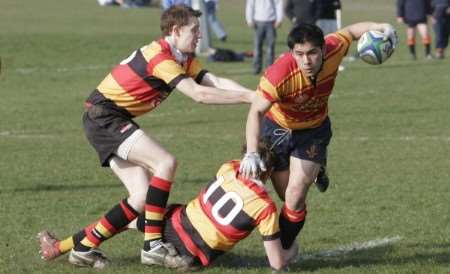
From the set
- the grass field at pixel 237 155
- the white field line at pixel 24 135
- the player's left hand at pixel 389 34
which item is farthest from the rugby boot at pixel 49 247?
the white field line at pixel 24 135

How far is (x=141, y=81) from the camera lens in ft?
25.5

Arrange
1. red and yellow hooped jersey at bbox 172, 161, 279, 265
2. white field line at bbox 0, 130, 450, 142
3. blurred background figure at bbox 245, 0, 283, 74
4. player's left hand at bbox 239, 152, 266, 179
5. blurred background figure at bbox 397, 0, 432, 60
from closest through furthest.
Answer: player's left hand at bbox 239, 152, 266, 179 → red and yellow hooped jersey at bbox 172, 161, 279, 265 → white field line at bbox 0, 130, 450, 142 → blurred background figure at bbox 245, 0, 283, 74 → blurred background figure at bbox 397, 0, 432, 60

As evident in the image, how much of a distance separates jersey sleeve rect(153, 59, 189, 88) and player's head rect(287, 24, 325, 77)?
743 millimetres

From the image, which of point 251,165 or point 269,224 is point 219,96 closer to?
point 251,165

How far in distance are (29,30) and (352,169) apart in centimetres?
1925

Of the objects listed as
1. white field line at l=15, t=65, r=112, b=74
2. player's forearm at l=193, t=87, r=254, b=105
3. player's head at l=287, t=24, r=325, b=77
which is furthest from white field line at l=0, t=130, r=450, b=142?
white field line at l=15, t=65, r=112, b=74

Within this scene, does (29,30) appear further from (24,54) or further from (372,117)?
(372,117)

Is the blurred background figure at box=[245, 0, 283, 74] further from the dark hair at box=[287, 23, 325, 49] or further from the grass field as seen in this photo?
the dark hair at box=[287, 23, 325, 49]

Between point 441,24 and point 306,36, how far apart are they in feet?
64.3

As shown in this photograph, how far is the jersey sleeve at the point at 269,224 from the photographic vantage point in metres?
7.44

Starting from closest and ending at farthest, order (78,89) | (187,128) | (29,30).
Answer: (187,128) → (78,89) → (29,30)

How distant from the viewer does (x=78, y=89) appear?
2031 centimetres

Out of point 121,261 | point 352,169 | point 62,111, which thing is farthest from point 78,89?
point 121,261

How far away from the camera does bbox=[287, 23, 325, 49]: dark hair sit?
24.4 ft
